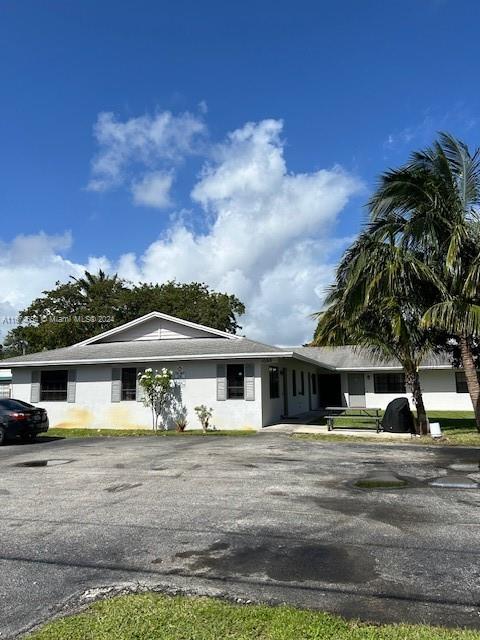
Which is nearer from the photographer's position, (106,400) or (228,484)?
(228,484)

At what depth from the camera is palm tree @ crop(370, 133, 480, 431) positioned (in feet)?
48.9

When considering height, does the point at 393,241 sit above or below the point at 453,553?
above

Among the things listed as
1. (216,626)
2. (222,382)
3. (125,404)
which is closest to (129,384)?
(125,404)

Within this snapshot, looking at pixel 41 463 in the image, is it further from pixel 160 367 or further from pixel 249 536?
pixel 160 367

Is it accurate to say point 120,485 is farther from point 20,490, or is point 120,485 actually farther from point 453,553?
point 453,553

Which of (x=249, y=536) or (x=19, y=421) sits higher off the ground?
(x=19, y=421)

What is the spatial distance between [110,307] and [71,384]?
2230 cm

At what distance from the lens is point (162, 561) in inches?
193

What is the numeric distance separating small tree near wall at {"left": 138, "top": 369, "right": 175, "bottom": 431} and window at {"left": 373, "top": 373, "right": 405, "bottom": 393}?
14.3 metres

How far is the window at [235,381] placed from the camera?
18828 millimetres

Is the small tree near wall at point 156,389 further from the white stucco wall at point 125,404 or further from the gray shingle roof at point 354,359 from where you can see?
the gray shingle roof at point 354,359

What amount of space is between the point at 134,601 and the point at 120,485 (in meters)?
5.02

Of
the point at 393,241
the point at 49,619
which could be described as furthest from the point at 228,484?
the point at 393,241

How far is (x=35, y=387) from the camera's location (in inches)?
841
